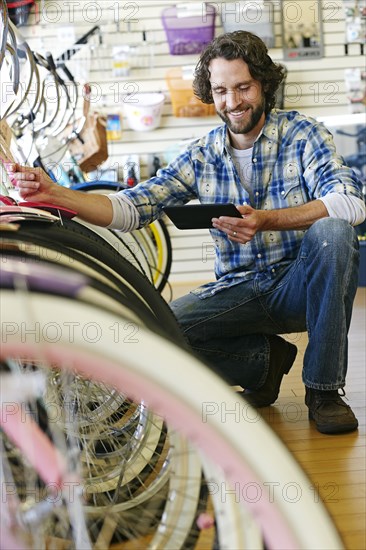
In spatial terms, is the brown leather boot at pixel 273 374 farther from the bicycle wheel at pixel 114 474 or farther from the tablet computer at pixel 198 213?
the bicycle wheel at pixel 114 474

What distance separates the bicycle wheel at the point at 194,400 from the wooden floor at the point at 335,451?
20.1 inches

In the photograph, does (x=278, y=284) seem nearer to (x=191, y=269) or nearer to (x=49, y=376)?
(x=49, y=376)

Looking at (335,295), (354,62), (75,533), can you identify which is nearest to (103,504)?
(75,533)

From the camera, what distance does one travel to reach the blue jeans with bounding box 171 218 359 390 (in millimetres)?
2428

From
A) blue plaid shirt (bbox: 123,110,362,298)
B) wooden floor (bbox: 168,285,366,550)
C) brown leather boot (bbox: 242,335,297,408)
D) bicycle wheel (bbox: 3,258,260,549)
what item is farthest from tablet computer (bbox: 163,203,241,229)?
bicycle wheel (bbox: 3,258,260,549)

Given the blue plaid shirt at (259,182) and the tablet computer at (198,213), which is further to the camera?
the blue plaid shirt at (259,182)

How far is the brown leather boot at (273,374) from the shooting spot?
275 cm

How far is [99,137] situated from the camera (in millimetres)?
4652

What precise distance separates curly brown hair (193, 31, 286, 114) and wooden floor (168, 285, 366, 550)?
0.94 m

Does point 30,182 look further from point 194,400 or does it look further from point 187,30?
point 187,30

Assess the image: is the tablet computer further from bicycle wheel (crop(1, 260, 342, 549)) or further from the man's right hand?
bicycle wheel (crop(1, 260, 342, 549))

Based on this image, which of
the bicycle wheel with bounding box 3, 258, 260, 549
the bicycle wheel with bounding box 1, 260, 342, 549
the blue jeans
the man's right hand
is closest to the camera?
the bicycle wheel with bounding box 1, 260, 342, 549

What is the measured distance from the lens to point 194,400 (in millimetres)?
882

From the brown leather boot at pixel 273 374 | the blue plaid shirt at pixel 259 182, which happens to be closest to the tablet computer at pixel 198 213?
the blue plaid shirt at pixel 259 182
